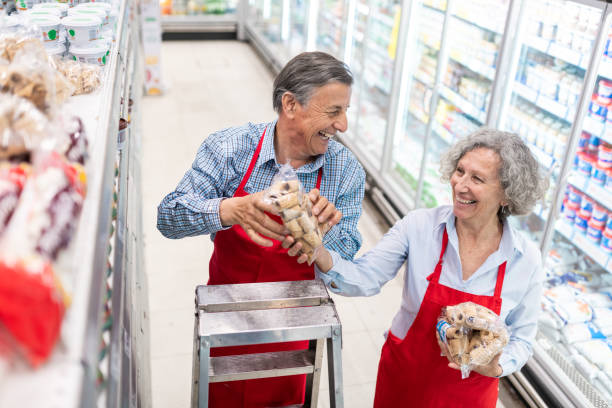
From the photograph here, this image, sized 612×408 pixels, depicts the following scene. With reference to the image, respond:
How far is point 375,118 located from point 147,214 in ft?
8.79

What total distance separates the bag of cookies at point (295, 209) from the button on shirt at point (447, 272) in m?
0.37

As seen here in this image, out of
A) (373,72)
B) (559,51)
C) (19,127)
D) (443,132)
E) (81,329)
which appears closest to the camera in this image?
(81,329)

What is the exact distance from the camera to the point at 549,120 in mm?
3715

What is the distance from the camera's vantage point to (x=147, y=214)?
16.7ft

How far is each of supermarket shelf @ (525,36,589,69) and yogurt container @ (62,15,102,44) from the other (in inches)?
96.7

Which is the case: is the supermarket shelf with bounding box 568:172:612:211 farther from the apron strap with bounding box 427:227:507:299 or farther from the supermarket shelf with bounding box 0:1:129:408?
the supermarket shelf with bounding box 0:1:129:408

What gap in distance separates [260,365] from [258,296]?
23 cm

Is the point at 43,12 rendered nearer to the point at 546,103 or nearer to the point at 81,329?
the point at 81,329

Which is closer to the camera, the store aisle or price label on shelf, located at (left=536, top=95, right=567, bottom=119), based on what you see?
price label on shelf, located at (left=536, top=95, right=567, bottom=119)

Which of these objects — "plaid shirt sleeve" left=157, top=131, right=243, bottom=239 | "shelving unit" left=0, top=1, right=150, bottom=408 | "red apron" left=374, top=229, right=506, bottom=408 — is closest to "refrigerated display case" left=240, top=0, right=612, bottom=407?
"red apron" left=374, top=229, right=506, bottom=408

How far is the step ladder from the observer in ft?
5.10

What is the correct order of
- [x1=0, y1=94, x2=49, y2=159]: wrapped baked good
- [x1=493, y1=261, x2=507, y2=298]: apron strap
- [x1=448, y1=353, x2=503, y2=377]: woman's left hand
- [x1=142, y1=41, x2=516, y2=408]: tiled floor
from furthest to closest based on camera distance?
1. [x1=142, y1=41, x2=516, y2=408]: tiled floor
2. [x1=493, y1=261, x2=507, y2=298]: apron strap
3. [x1=448, y1=353, x2=503, y2=377]: woman's left hand
4. [x1=0, y1=94, x2=49, y2=159]: wrapped baked good

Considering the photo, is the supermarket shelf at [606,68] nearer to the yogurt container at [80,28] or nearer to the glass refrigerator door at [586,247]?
the glass refrigerator door at [586,247]

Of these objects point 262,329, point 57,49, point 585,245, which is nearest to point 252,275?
point 262,329
